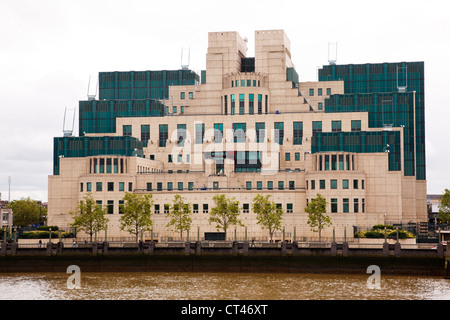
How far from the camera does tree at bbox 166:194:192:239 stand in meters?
132

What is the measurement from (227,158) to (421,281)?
235ft

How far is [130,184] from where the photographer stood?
149 m

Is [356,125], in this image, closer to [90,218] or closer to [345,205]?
[345,205]

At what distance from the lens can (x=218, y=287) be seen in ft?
287

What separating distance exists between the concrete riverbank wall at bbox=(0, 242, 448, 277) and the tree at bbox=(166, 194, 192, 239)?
23501 millimetres

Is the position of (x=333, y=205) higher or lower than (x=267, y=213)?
higher

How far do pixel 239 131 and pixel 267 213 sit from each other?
38230mm

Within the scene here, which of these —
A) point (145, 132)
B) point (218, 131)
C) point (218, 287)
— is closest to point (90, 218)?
point (145, 132)

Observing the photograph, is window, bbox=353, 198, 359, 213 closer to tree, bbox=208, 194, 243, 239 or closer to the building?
the building

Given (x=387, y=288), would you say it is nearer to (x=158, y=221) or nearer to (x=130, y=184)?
(x=158, y=221)

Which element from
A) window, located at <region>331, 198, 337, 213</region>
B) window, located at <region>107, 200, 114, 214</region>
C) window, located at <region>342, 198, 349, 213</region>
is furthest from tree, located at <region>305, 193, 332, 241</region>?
window, located at <region>107, 200, 114, 214</region>

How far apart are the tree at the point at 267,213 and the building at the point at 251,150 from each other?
28.6 feet
